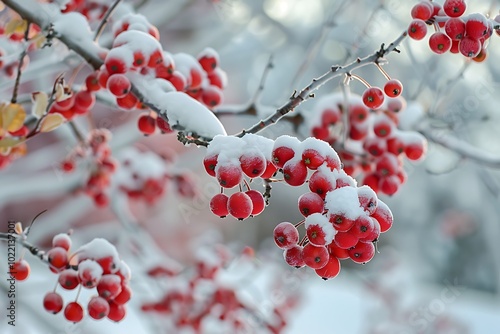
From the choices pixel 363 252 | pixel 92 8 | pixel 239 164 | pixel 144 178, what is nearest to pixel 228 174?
pixel 239 164

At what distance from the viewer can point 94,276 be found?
41.5 inches

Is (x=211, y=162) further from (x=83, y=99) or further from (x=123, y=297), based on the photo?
(x=83, y=99)

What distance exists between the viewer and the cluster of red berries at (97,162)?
169cm

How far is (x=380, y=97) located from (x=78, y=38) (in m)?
0.66

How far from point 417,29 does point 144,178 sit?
1.40 meters

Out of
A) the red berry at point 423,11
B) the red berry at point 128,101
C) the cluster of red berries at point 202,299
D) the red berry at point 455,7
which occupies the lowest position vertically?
the cluster of red berries at point 202,299

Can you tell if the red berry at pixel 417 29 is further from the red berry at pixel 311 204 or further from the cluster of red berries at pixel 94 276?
the cluster of red berries at pixel 94 276

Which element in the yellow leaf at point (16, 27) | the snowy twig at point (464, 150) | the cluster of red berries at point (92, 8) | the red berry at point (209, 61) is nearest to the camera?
the yellow leaf at point (16, 27)

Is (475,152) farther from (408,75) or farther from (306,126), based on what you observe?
(408,75)

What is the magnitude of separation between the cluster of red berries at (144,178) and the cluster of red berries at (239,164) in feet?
4.40

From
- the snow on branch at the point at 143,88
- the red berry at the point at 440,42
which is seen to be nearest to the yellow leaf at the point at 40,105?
the snow on branch at the point at 143,88

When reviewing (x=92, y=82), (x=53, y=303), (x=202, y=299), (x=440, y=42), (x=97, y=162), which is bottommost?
(x=202, y=299)

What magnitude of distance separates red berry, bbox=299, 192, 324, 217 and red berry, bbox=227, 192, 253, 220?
8 cm

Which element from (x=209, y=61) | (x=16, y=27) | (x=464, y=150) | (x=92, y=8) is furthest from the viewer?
(x=464, y=150)
